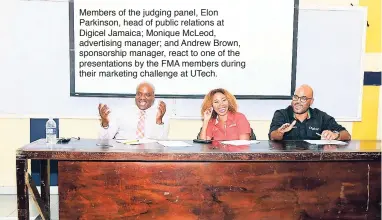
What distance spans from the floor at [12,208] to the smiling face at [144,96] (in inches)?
46.8

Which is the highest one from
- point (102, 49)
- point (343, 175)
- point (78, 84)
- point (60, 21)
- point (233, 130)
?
point (60, 21)

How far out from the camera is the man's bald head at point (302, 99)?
3521 millimetres

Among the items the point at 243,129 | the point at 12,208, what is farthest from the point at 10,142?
the point at 243,129

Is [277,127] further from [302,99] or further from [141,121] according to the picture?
[141,121]

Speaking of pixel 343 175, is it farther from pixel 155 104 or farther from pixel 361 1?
pixel 361 1

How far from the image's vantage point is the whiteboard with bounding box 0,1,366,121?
4.20 metres

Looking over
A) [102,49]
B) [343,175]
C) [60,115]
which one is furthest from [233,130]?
[60,115]

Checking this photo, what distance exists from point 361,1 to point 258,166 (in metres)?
2.51

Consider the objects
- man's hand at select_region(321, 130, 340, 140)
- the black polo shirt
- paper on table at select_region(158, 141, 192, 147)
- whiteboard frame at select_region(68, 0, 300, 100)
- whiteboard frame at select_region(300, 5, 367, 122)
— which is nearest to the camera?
paper on table at select_region(158, 141, 192, 147)

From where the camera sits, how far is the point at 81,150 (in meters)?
2.72

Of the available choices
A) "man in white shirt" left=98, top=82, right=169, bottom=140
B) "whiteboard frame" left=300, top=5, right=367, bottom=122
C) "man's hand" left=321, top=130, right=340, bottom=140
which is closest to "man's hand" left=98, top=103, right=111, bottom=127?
"man in white shirt" left=98, top=82, right=169, bottom=140

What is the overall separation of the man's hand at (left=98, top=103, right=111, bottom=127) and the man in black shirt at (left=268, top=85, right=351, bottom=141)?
136 cm

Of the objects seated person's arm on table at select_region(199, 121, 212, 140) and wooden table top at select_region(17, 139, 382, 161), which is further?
seated person's arm on table at select_region(199, 121, 212, 140)

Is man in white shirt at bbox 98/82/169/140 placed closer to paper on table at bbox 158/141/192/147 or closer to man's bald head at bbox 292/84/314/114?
paper on table at bbox 158/141/192/147
